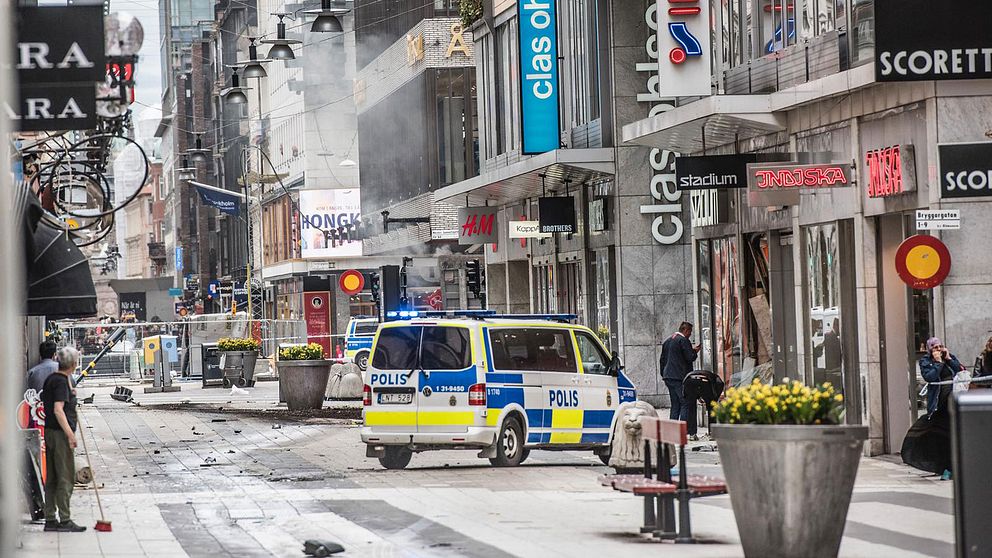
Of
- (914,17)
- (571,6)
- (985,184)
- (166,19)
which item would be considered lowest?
(985,184)

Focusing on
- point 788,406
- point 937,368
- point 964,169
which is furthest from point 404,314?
point 788,406

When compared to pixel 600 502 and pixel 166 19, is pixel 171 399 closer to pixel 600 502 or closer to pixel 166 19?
pixel 600 502

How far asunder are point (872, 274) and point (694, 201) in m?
7.78

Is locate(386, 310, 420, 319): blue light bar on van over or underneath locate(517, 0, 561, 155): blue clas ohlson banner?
underneath

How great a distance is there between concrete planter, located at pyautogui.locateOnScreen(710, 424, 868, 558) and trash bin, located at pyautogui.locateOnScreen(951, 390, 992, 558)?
1.89 m

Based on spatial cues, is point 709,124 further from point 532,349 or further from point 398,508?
point 398,508

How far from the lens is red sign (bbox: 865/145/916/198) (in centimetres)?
1959

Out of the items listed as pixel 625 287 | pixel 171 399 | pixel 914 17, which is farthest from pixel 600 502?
pixel 171 399

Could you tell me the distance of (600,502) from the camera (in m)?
16.5

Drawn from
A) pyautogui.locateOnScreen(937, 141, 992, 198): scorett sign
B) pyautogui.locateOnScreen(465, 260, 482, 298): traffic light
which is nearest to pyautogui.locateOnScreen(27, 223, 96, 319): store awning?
pyautogui.locateOnScreen(937, 141, 992, 198): scorett sign

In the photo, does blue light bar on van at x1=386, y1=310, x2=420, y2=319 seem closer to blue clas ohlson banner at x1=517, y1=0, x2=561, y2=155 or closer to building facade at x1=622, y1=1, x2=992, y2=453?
building facade at x1=622, y1=1, x2=992, y2=453

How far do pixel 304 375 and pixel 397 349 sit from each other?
545 inches

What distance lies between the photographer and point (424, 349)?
20.6 m

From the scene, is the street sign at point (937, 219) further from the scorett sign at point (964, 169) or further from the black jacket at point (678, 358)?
the black jacket at point (678, 358)
